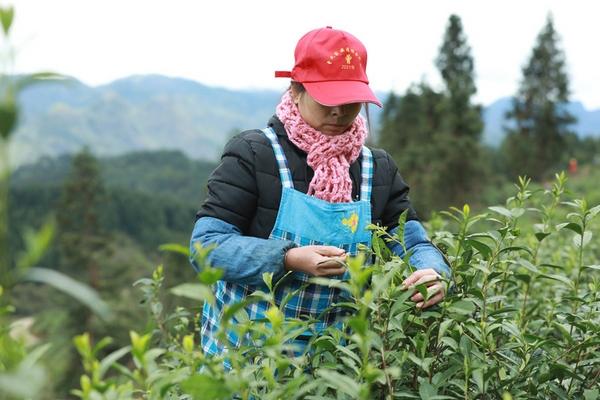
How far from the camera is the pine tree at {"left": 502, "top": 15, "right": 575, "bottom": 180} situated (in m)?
36.8

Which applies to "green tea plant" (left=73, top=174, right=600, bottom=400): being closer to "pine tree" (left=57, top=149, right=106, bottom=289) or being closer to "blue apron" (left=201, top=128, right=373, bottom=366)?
"blue apron" (left=201, top=128, right=373, bottom=366)

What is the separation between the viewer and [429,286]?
5.75ft

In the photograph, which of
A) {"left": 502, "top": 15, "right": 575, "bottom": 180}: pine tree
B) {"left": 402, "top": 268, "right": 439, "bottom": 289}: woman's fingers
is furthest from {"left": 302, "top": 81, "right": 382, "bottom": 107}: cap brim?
{"left": 502, "top": 15, "right": 575, "bottom": 180}: pine tree

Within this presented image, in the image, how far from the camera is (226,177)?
2309 millimetres

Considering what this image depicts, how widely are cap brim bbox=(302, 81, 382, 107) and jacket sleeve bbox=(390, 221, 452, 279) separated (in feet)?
1.49

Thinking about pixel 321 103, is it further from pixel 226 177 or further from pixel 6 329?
pixel 6 329

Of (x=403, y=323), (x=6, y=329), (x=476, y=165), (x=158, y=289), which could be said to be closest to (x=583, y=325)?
(x=403, y=323)

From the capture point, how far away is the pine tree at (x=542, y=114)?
36781mm

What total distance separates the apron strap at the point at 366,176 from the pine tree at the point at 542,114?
35634mm

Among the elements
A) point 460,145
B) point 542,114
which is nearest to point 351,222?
point 460,145

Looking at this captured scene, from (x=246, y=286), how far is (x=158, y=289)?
63 centimetres

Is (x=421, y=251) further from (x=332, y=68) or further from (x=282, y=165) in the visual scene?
(x=332, y=68)

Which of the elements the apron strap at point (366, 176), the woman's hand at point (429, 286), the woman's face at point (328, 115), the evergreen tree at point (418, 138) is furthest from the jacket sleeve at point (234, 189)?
the evergreen tree at point (418, 138)

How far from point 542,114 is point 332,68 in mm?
37095
